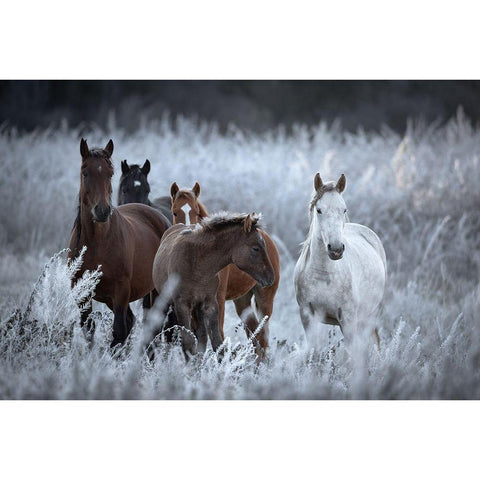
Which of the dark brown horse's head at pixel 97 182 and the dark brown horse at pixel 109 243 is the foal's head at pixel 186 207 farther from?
the dark brown horse's head at pixel 97 182

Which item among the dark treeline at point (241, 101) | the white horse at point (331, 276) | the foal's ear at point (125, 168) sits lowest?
the white horse at point (331, 276)

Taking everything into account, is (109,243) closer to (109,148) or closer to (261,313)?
(109,148)

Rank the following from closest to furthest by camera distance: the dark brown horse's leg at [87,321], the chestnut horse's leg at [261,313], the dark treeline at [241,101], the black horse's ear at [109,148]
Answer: the black horse's ear at [109,148] < the dark brown horse's leg at [87,321] < the chestnut horse's leg at [261,313] < the dark treeline at [241,101]

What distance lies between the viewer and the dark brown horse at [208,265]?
427 centimetres

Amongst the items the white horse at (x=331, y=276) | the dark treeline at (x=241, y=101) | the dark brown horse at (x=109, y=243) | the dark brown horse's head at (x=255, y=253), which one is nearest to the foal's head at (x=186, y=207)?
the dark brown horse at (x=109, y=243)

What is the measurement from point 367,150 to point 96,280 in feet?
12.0

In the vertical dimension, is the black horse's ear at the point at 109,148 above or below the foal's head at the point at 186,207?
above

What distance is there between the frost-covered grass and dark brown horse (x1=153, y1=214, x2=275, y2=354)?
0.18 metres

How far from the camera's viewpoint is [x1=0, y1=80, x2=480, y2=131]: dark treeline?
5.69 meters

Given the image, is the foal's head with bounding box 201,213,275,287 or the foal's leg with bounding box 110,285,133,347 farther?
the foal's leg with bounding box 110,285,133,347

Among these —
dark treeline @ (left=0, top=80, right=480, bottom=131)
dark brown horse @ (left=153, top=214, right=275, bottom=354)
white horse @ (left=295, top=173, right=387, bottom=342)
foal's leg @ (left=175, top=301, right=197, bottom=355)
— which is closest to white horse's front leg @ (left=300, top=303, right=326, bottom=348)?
white horse @ (left=295, top=173, right=387, bottom=342)

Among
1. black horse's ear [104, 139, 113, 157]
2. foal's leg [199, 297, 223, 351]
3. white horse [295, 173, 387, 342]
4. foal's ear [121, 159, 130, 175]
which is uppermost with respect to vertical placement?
black horse's ear [104, 139, 113, 157]

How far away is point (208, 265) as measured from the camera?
4.34 meters

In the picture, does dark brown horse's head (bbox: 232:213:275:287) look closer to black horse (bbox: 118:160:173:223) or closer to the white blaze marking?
the white blaze marking
